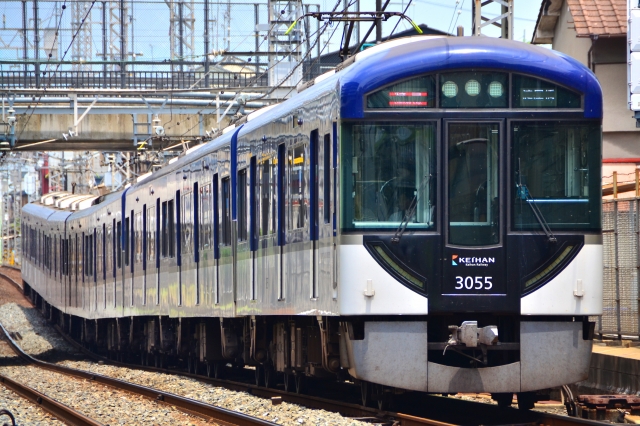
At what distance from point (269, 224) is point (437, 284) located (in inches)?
132

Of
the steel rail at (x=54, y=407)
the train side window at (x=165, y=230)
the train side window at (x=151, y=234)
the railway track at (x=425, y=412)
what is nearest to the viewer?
the railway track at (x=425, y=412)

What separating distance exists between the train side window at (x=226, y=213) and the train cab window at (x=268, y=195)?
1.64 m

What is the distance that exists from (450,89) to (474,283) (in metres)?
1.56

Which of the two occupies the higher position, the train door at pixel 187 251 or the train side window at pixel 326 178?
the train side window at pixel 326 178

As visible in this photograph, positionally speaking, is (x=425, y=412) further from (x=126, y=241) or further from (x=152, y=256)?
(x=126, y=241)

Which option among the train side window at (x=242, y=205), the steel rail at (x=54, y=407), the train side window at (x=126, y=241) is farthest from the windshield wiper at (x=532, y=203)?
the train side window at (x=126, y=241)

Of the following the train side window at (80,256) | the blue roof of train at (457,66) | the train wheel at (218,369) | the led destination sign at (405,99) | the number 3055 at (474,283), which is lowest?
the train wheel at (218,369)

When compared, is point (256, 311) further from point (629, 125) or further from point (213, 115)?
point (213, 115)

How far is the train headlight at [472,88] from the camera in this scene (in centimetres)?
1022

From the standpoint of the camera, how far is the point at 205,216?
1647cm

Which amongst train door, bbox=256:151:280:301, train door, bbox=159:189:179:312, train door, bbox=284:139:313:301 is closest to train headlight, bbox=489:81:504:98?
train door, bbox=284:139:313:301

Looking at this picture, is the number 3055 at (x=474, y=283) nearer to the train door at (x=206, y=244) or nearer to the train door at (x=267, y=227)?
the train door at (x=267, y=227)

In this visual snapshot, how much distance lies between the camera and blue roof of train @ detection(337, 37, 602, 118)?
33.3 ft

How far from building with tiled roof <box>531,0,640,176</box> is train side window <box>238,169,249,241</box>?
9.46 metres
